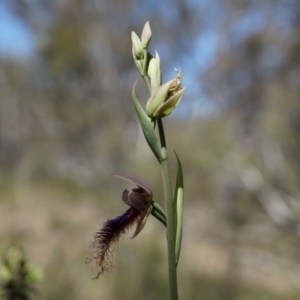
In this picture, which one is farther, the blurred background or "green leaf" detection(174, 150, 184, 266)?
Result: the blurred background

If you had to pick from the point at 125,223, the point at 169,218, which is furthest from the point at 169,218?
the point at 125,223

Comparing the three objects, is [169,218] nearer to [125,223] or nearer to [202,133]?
[125,223]

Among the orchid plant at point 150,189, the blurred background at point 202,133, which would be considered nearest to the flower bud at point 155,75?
the orchid plant at point 150,189

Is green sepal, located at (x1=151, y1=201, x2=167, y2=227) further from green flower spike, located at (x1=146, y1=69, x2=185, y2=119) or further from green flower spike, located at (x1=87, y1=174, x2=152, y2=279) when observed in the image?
green flower spike, located at (x1=146, y1=69, x2=185, y2=119)

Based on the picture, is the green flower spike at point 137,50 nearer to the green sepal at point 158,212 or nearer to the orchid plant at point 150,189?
the orchid plant at point 150,189

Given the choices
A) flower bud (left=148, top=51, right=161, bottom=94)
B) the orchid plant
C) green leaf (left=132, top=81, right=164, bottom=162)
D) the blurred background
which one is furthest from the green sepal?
the blurred background

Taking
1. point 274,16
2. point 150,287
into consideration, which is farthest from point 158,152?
point 274,16

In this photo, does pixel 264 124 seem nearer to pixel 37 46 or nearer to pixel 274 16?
pixel 274 16

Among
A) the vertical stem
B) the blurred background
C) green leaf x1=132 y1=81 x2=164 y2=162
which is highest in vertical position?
the blurred background
